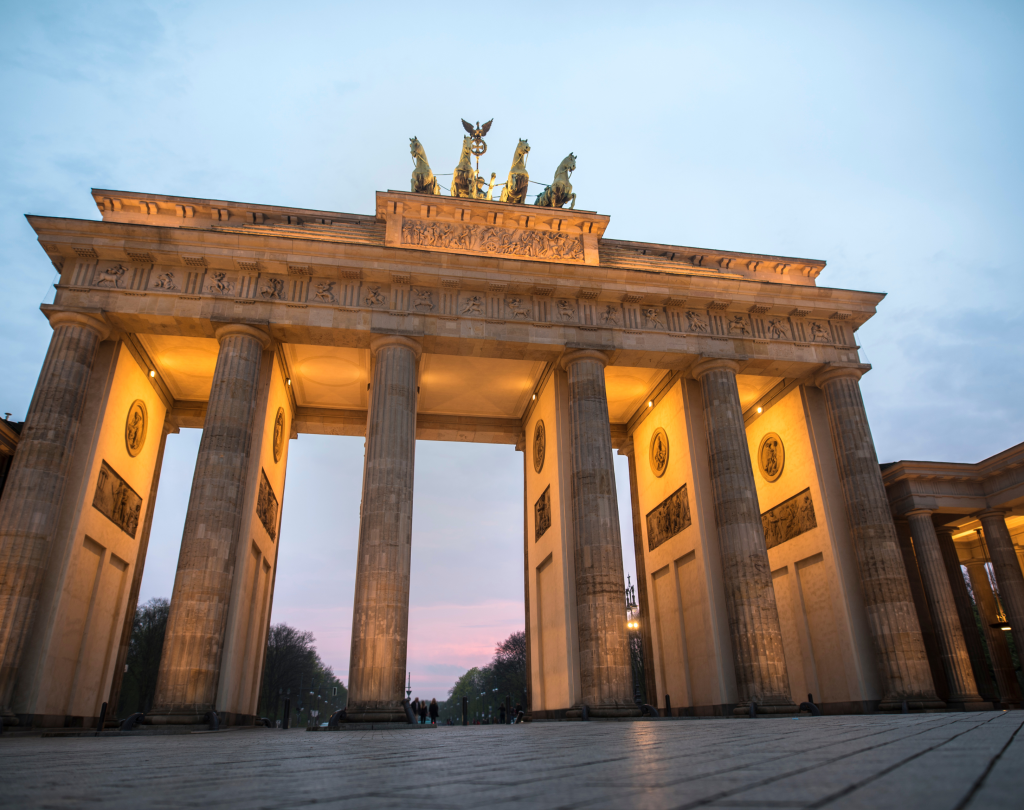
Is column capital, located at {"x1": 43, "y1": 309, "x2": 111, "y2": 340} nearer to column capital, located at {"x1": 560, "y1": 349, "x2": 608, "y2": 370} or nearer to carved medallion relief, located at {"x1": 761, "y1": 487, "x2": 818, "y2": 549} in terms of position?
column capital, located at {"x1": 560, "y1": 349, "x2": 608, "y2": 370}

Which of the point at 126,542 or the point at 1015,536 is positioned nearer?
the point at 126,542

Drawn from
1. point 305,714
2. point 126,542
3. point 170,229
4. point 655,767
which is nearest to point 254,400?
point 170,229

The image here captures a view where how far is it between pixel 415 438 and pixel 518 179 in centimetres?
987

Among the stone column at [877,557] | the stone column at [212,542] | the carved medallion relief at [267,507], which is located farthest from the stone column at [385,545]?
the stone column at [877,557]

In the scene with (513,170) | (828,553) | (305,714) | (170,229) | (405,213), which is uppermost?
(513,170)

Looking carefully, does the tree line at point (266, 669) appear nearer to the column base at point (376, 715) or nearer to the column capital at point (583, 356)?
the column base at point (376, 715)

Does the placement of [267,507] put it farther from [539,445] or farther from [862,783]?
[862,783]

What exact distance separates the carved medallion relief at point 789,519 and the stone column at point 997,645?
11.0 metres

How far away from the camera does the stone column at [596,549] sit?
16469 millimetres

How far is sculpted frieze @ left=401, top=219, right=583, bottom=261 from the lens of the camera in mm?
21234

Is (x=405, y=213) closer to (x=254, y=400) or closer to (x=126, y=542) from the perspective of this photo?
(x=254, y=400)

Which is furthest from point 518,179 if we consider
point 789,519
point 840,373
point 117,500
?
point 117,500

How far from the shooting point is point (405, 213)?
21438mm

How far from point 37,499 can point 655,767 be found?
17620mm
